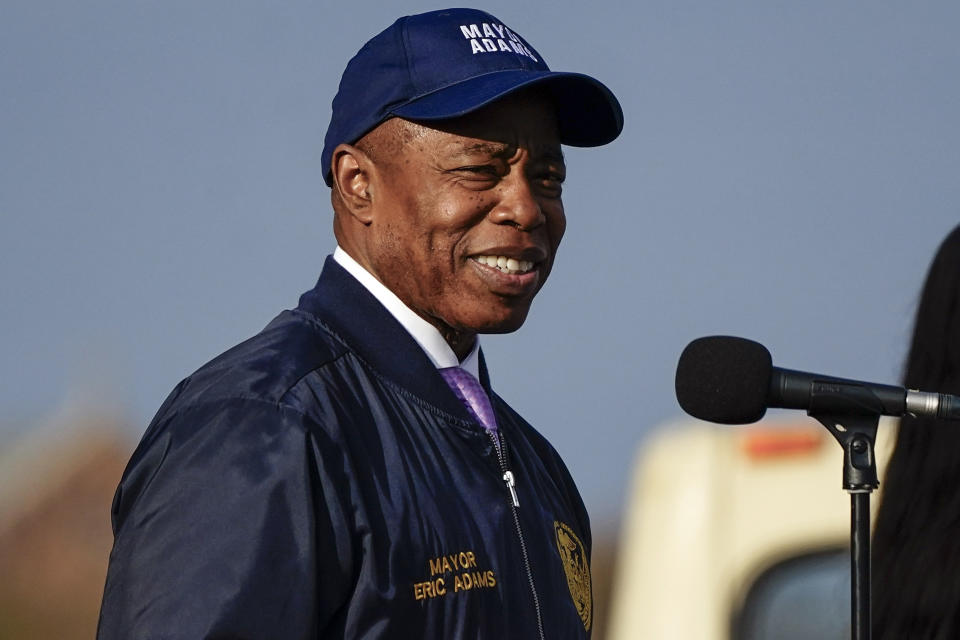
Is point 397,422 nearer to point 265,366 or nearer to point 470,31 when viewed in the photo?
point 265,366

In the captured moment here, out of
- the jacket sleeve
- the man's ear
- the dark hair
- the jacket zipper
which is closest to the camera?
the jacket sleeve

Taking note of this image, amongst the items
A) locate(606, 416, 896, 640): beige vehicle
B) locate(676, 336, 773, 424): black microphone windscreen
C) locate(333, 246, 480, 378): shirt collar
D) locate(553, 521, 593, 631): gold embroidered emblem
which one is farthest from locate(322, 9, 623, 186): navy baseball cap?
locate(606, 416, 896, 640): beige vehicle

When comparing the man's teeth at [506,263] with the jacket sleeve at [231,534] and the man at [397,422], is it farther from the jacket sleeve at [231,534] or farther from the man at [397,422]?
the jacket sleeve at [231,534]

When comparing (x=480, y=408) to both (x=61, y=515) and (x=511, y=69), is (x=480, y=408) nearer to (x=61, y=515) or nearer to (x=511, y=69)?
(x=511, y=69)

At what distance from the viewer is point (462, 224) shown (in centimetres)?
352

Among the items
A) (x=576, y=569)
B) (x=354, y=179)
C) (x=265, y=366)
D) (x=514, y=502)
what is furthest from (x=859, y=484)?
(x=354, y=179)

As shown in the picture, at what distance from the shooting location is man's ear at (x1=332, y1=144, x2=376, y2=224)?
11.8 feet

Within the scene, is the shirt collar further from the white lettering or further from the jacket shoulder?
the white lettering

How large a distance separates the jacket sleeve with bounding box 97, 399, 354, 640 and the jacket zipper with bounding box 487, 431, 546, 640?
0.40 metres

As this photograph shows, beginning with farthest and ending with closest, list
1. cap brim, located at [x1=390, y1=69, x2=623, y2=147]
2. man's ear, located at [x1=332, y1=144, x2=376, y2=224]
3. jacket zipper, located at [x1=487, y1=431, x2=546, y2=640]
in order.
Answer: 1. man's ear, located at [x1=332, y1=144, x2=376, y2=224]
2. cap brim, located at [x1=390, y1=69, x2=623, y2=147]
3. jacket zipper, located at [x1=487, y1=431, x2=546, y2=640]

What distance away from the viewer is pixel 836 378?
3.20 metres

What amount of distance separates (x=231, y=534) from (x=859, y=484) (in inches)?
38.1

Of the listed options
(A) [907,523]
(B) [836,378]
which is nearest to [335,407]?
(B) [836,378]

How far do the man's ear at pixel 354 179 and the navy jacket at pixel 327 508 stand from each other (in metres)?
0.15
